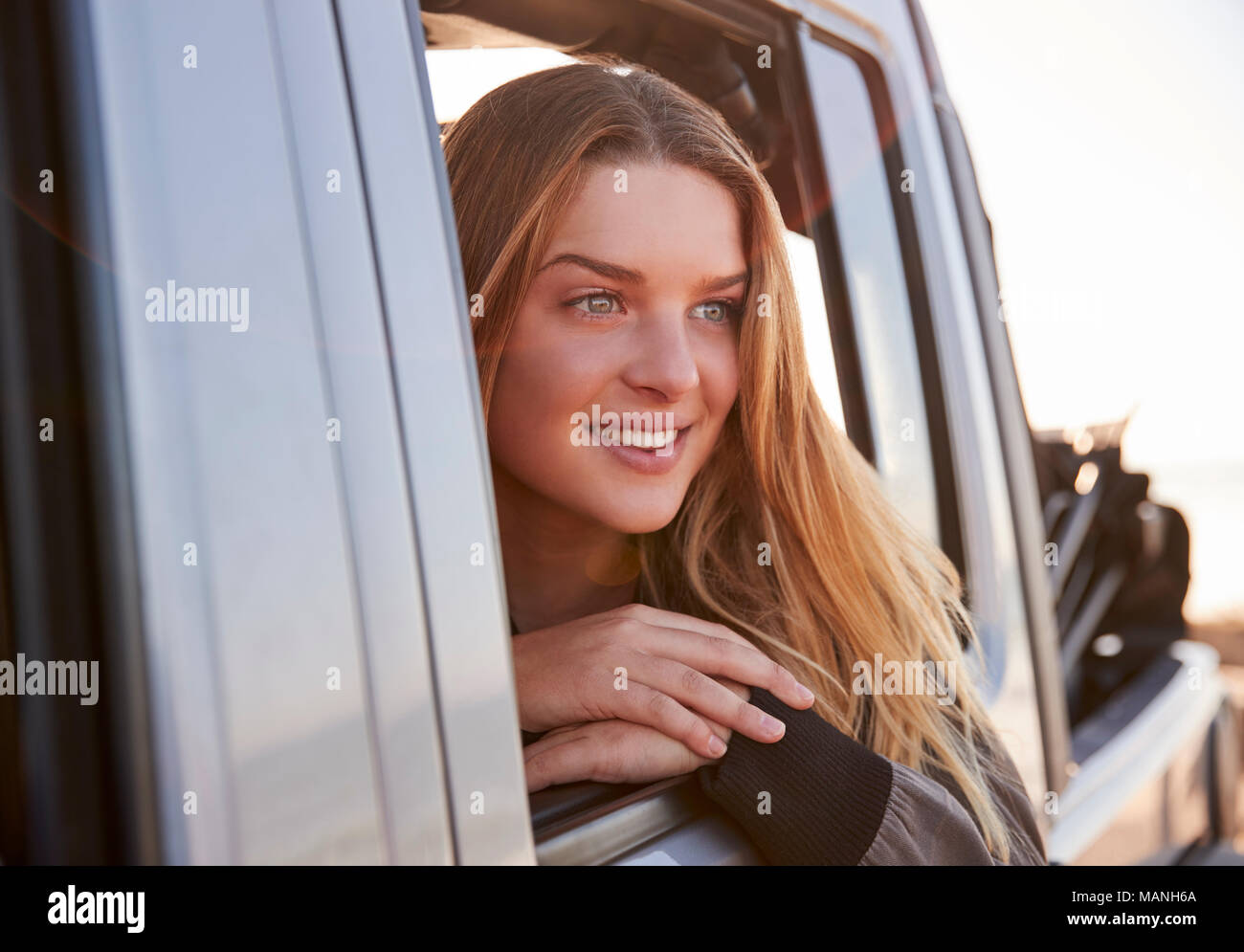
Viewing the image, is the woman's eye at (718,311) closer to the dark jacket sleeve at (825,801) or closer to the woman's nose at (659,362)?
the woman's nose at (659,362)

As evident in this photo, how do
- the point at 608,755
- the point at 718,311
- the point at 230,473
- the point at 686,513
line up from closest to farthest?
1. the point at 230,473
2. the point at 608,755
3. the point at 718,311
4. the point at 686,513

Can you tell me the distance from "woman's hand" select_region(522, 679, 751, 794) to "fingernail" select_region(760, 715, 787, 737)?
0.16 ft

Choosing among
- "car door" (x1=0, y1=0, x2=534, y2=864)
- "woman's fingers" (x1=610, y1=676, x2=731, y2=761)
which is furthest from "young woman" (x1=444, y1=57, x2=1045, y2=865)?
"car door" (x1=0, y1=0, x2=534, y2=864)

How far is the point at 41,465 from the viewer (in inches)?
25.1

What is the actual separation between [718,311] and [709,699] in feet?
1.87

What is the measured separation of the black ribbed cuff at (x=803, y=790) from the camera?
101 cm

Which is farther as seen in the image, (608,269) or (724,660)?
(608,269)

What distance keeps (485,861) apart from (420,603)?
0.70ft

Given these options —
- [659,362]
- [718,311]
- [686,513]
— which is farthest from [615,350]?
[686,513]

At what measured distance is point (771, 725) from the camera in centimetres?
104

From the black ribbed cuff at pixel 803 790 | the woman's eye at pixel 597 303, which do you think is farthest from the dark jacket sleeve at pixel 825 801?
the woman's eye at pixel 597 303

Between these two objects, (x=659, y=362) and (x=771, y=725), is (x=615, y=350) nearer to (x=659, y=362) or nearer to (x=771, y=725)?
(x=659, y=362)

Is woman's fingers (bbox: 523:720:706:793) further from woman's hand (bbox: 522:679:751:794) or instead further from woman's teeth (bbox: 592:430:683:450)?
woman's teeth (bbox: 592:430:683:450)
